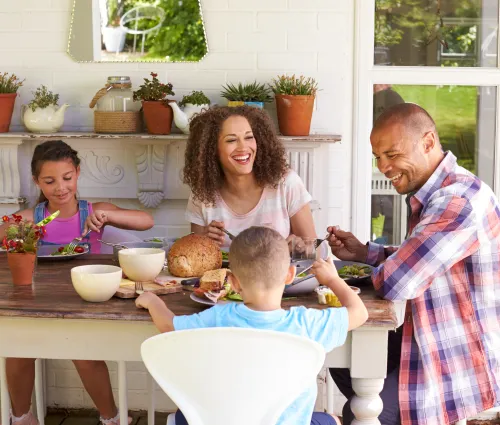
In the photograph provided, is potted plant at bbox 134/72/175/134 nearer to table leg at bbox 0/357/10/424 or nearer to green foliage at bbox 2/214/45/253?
green foliage at bbox 2/214/45/253

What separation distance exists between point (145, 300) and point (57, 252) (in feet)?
2.54

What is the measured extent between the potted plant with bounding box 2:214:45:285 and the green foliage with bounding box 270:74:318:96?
4.35 ft

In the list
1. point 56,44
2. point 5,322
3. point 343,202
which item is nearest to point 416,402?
point 5,322

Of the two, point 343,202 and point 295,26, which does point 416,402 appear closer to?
point 343,202

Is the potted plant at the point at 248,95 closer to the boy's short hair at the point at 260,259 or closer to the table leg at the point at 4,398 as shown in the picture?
the table leg at the point at 4,398

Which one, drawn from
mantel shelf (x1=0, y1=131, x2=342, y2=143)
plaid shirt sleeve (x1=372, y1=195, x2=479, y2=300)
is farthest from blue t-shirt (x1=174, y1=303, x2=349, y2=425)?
mantel shelf (x1=0, y1=131, x2=342, y2=143)

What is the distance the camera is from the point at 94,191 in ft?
11.4

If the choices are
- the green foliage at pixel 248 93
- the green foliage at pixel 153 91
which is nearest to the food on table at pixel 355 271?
the green foliage at pixel 248 93

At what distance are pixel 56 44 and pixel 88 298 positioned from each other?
1679 mm

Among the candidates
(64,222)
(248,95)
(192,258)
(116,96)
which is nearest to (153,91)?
(116,96)

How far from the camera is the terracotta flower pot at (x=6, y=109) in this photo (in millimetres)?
3316

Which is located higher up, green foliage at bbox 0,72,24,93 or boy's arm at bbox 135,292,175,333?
green foliage at bbox 0,72,24,93

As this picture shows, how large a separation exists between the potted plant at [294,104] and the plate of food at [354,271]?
93cm

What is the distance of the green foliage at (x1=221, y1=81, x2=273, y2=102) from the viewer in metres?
3.27
